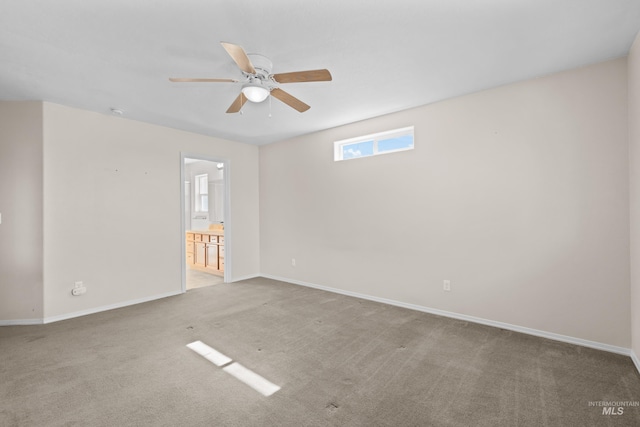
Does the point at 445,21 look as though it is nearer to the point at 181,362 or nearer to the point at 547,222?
the point at 547,222

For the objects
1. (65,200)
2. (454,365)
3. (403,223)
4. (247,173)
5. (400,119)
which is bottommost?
(454,365)

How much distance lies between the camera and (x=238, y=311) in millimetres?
3596

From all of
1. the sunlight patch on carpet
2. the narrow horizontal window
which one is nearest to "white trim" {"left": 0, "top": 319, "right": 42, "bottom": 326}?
the sunlight patch on carpet

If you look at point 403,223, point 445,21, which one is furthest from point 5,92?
point 403,223

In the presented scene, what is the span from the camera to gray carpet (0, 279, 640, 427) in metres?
1.74

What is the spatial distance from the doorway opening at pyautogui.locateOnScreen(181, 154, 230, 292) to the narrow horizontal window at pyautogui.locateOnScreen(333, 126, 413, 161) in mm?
2115

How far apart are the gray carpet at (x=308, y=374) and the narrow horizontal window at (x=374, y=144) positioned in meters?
2.17

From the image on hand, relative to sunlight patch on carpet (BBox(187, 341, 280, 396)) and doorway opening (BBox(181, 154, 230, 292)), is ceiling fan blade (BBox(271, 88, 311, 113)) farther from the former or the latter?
doorway opening (BBox(181, 154, 230, 292))

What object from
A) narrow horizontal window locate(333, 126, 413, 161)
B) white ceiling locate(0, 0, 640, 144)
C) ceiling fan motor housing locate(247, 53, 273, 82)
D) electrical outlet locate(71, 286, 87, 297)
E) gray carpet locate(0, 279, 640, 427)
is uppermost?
white ceiling locate(0, 0, 640, 144)

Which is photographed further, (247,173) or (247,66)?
(247,173)

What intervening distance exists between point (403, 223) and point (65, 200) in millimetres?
4132

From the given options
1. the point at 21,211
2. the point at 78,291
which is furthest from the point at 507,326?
the point at 21,211

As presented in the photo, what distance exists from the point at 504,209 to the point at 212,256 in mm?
5133

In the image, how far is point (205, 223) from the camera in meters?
7.60
